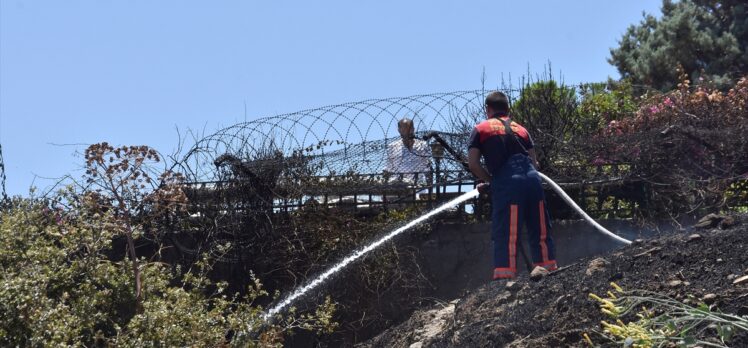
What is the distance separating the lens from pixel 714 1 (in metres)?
21.4

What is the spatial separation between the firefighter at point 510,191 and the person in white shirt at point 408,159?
4.15 feet

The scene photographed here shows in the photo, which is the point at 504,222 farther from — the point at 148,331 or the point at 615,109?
Result: the point at 615,109

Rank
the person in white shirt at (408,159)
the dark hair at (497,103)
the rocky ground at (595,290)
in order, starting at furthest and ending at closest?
the person in white shirt at (408,159) → the dark hair at (497,103) → the rocky ground at (595,290)

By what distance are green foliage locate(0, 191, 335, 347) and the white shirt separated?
8.62ft

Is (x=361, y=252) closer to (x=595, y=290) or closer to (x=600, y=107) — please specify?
(x=595, y=290)

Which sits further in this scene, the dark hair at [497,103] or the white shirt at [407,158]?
the white shirt at [407,158]

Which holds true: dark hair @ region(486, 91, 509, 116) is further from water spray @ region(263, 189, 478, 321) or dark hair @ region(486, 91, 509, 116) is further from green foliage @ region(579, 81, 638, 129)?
green foliage @ region(579, 81, 638, 129)

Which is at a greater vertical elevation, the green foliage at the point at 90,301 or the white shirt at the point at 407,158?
the white shirt at the point at 407,158

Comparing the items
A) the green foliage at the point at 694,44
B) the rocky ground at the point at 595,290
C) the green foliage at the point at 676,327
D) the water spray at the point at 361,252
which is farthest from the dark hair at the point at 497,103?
the green foliage at the point at 694,44

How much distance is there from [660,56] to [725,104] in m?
11.8

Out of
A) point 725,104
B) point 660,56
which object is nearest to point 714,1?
point 660,56

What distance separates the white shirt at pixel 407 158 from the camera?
30.7 feet

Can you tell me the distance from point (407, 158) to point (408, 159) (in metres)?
0.01

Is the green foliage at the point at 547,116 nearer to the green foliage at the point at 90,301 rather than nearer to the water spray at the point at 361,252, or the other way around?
the water spray at the point at 361,252
